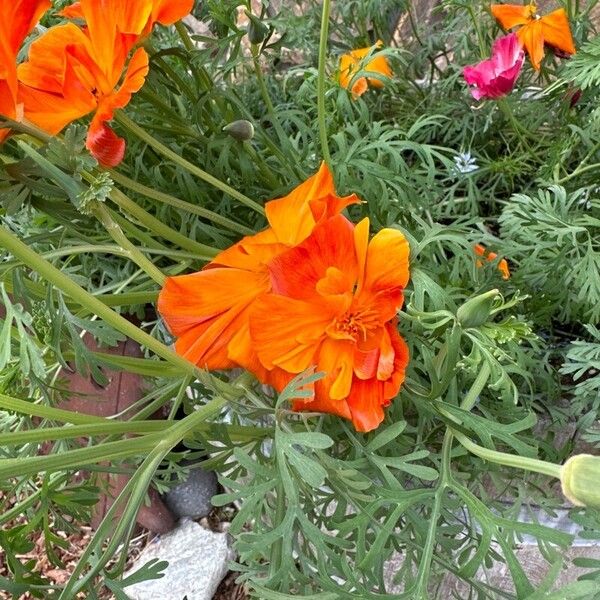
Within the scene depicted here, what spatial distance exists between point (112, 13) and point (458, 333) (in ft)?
1.13

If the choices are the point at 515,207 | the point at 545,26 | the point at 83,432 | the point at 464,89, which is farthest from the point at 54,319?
the point at 464,89

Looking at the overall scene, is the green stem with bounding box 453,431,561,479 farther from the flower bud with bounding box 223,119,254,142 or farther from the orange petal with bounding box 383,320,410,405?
the flower bud with bounding box 223,119,254,142

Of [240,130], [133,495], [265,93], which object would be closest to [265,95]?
[265,93]

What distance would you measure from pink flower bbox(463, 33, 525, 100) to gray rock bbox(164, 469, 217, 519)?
2.65 ft

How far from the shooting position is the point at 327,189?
566 mm

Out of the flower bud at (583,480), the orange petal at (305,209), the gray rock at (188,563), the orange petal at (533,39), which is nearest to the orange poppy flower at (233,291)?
the orange petal at (305,209)

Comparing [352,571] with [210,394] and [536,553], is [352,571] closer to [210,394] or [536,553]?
[210,394]

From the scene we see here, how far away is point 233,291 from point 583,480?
0.30 meters

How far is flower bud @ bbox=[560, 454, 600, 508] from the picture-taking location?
0.42m

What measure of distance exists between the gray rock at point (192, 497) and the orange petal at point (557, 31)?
A: 89 centimetres

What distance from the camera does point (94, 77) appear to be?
496 mm

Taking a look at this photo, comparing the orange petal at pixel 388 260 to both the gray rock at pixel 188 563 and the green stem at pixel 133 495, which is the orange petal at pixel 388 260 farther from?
the gray rock at pixel 188 563

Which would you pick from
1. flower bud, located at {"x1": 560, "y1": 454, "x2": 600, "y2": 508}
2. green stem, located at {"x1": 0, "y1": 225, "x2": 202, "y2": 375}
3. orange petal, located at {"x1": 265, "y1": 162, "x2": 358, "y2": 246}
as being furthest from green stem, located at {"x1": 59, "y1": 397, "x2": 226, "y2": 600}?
flower bud, located at {"x1": 560, "y1": 454, "x2": 600, "y2": 508}

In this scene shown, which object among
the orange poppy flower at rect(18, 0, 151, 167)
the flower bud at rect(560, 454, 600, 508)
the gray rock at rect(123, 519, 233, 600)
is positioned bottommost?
the gray rock at rect(123, 519, 233, 600)
